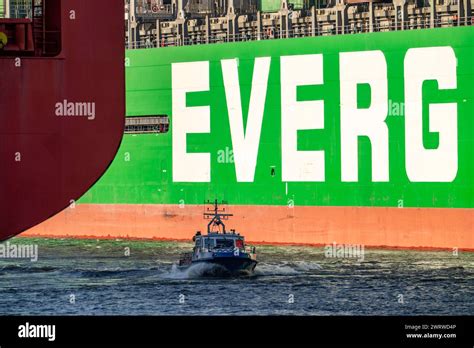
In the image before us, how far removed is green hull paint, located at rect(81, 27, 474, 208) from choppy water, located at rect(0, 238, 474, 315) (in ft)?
6.02

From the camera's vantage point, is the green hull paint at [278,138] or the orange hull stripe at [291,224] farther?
the green hull paint at [278,138]

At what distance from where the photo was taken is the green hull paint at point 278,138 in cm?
3756

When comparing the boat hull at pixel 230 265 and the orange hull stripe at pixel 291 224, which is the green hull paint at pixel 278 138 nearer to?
the orange hull stripe at pixel 291 224

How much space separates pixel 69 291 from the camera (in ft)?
103

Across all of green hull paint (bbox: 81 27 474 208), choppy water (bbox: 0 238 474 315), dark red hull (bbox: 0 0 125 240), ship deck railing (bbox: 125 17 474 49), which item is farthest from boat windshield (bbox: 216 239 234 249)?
dark red hull (bbox: 0 0 125 240)

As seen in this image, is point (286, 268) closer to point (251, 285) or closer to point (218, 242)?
point (218, 242)

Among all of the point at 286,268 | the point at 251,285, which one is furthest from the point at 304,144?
the point at 251,285

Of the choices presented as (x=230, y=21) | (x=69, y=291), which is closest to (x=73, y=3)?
(x=69, y=291)

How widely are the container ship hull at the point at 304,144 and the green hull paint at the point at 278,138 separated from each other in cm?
4

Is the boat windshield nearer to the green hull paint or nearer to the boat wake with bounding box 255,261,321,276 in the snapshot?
the boat wake with bounding box 255,261,321,276

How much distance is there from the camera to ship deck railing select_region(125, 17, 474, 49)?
130 feet

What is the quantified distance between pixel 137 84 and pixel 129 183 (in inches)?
129

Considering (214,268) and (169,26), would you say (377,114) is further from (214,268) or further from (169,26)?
(169,26)

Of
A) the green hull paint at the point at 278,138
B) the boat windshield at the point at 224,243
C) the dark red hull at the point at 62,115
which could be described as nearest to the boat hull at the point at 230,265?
the boat windshield at the point at 224,243
